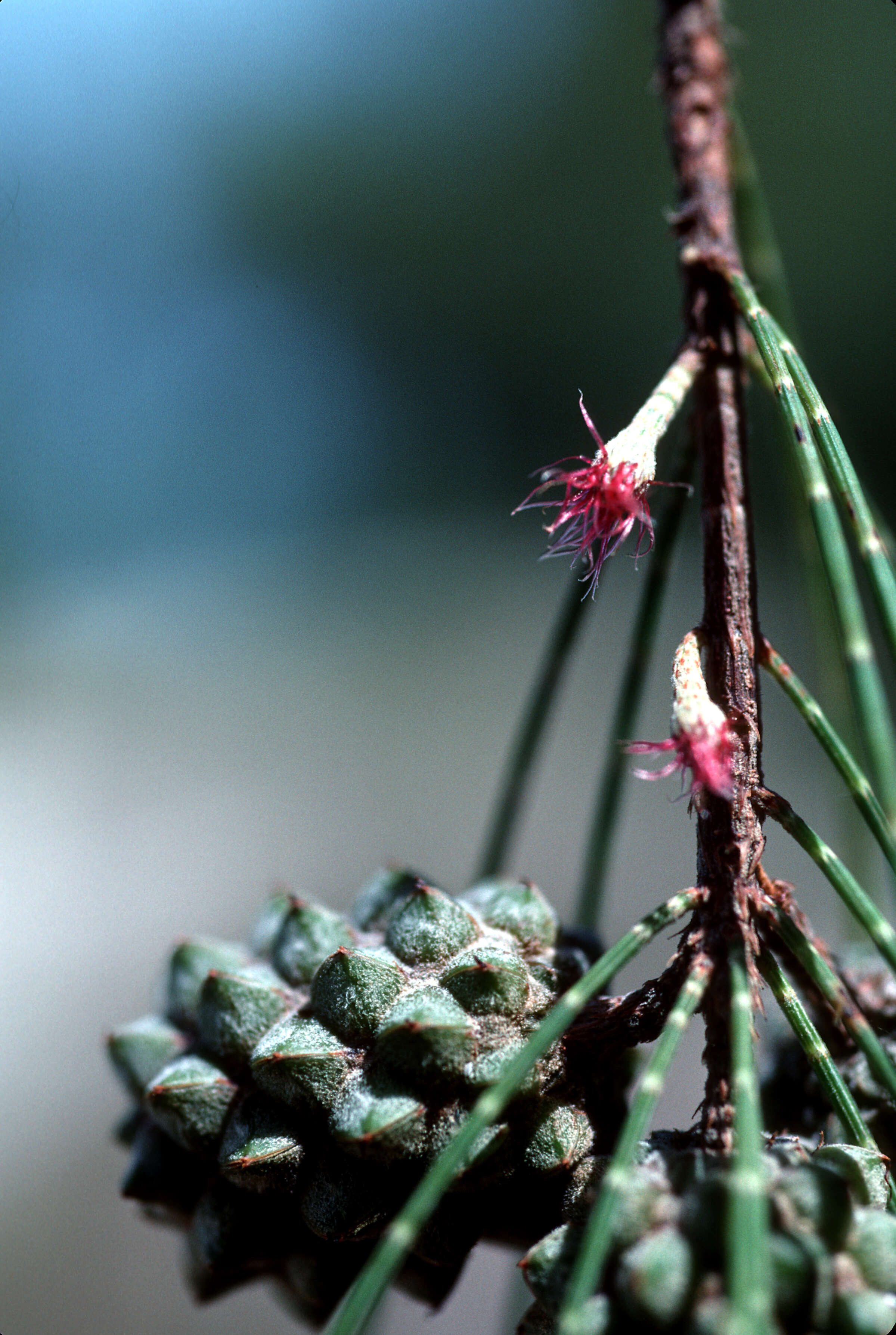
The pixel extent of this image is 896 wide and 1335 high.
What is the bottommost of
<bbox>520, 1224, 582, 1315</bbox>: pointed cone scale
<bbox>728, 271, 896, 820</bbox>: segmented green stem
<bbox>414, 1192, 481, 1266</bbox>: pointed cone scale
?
<bbox>414, 1192, 481, 1266</bbox>: pointed cone scale

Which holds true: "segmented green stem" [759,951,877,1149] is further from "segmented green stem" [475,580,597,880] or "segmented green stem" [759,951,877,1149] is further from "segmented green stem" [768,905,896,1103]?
"segmented green stem" [475,580,597,880]

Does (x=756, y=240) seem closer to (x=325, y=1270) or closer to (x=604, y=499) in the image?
(x=604, y=499)

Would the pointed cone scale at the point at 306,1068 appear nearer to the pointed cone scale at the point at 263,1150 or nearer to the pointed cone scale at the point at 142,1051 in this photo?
the pointed cone scale at the point at 263,1150

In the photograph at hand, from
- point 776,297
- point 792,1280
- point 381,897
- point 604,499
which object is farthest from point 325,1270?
point 776,297

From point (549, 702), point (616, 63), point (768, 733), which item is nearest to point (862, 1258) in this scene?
point (549, 702)

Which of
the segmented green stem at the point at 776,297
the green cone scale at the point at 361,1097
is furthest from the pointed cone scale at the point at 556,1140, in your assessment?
the segmented green stem at the point at 776,297

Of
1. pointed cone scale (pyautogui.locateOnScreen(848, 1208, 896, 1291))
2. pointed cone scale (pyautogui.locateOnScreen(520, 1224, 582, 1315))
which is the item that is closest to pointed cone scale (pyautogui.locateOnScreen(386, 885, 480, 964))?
pointed cone scale (pyautogui.locateOnScreen(520, 1224, 582, 1315))

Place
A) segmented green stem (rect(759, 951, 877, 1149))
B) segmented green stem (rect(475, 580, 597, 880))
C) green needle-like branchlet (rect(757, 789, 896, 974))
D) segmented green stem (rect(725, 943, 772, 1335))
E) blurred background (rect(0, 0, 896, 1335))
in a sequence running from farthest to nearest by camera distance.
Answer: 1. blurred background (rect(0, 0, 896, 1335))
2. segmented green stem (rect(475, 580, 597, 880))
3. segmented green stem (rect(759, 951, 877, 1149))
4. green needle-like branchlet (rect(757, 789, 896, 974))
5. segmented green stem (rect(725, 943, 772, 1335))
